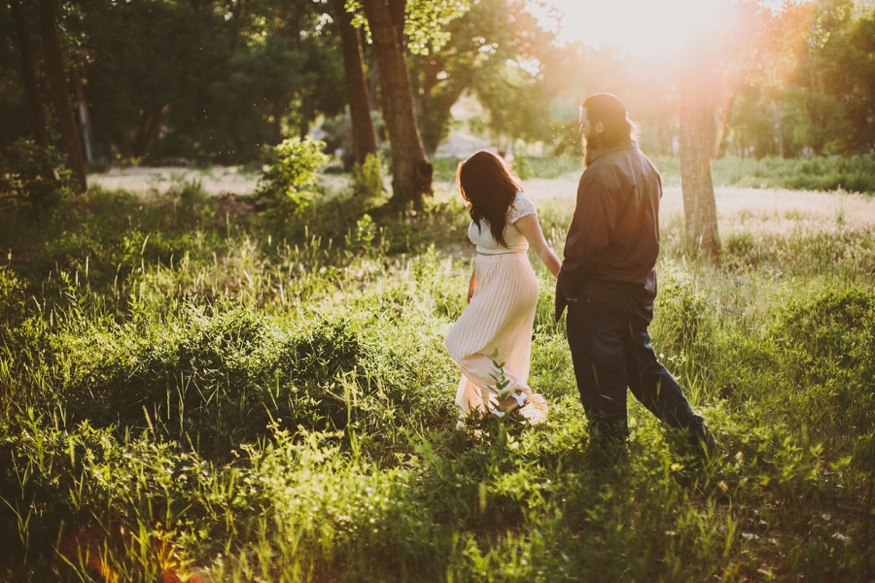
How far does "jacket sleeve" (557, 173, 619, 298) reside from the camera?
3.62 meters

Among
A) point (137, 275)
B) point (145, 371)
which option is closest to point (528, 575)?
point (145, 371)

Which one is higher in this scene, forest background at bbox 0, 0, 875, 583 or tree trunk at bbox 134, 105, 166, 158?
tree trunk at bbox 134, 105, 166, 158

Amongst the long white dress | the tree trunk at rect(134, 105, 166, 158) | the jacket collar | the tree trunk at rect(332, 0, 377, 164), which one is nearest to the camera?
the jacket collar

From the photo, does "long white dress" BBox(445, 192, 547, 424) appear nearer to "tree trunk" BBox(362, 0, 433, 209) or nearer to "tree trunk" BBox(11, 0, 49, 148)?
"tree trunk" BBox(362, 0, 433, 209)

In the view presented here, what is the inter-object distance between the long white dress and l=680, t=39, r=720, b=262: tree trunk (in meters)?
4.74

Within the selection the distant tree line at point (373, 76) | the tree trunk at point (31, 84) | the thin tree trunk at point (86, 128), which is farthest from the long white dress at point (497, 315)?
the thin tree trunk at point (86, 128)

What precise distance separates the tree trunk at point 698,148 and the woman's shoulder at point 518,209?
4.89 m

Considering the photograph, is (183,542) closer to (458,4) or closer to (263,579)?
(263,579)

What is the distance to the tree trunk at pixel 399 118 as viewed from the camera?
13.1 metres

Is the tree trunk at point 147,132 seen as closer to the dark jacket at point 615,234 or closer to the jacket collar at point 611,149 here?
the jacket collar at point 611,149

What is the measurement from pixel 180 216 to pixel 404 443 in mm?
10796

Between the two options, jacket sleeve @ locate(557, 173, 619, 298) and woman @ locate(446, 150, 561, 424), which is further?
woman @ locate(446, 150, 561, 424)

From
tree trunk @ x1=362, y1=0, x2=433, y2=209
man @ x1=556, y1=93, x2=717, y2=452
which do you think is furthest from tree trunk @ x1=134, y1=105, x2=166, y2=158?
man @ x1=556, y1=93, x2=717, y2=452

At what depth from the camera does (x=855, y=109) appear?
9516 mm
